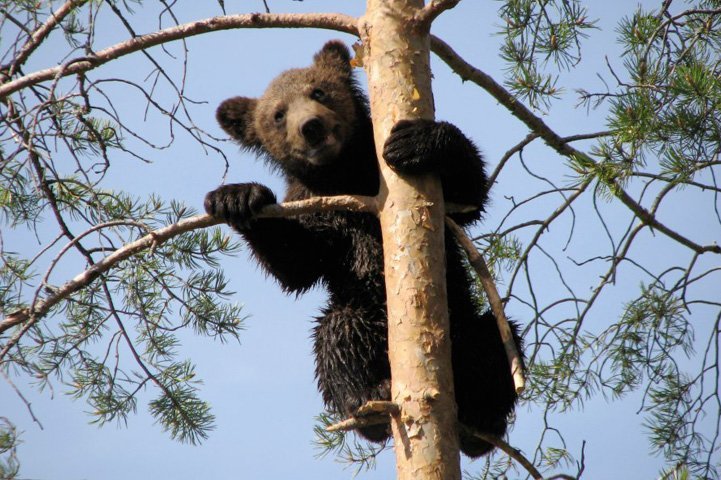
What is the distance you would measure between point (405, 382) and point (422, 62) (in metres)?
1.56

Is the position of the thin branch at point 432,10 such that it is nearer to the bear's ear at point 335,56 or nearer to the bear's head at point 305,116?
the bear's head at point 305,116

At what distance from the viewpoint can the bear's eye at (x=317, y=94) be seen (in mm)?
5856

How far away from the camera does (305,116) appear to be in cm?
557

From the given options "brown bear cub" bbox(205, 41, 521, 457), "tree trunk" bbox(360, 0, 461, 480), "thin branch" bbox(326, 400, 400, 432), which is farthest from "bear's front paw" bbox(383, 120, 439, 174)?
"thin branch" bbox(326, 400, 400, 432)

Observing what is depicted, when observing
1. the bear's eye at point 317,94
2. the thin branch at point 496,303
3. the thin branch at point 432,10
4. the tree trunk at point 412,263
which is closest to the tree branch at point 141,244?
the tree trunk at point 412,263

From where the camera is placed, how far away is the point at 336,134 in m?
5.48

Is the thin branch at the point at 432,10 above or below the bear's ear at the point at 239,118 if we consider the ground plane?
below

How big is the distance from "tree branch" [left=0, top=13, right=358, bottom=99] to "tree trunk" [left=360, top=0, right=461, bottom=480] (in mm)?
241

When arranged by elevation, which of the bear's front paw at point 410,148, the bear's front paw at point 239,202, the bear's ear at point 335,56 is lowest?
the bear's front paw at point 410,148

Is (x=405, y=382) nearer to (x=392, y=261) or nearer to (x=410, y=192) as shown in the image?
(x=392, y=261)

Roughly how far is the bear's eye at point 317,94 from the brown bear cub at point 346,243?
1cm

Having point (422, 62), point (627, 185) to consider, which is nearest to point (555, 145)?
point (627, 185)

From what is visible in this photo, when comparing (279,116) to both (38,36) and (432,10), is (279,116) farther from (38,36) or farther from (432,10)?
(432,10)

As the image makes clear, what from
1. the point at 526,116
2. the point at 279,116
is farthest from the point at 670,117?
the point at 279,116
